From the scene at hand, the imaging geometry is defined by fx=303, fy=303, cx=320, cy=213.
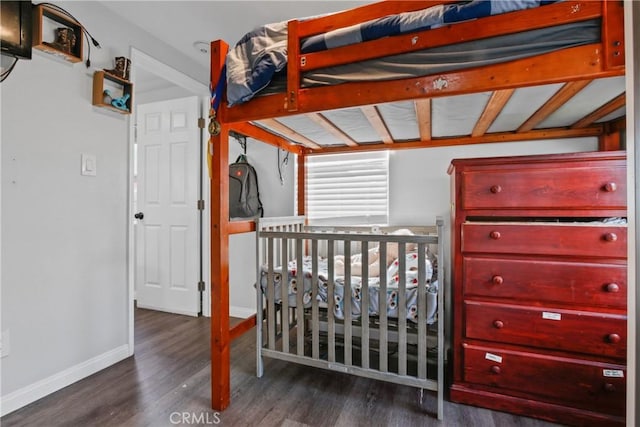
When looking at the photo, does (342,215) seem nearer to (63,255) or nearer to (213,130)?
(213,130)

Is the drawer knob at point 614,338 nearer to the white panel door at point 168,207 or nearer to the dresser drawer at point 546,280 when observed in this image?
the dresser drawer at point 546,280

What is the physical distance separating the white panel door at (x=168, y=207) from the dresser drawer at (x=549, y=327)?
8.38 feet

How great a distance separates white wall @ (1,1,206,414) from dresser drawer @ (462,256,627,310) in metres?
2.35

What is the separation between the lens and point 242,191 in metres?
2.80

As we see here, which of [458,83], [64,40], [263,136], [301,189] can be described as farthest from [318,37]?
[301,189]

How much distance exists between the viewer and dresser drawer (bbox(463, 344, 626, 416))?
1468mm

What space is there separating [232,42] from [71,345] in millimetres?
2412

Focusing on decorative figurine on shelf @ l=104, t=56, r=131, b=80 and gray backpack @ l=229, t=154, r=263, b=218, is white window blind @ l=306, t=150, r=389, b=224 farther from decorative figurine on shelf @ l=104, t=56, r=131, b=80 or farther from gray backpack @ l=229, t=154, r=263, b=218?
decorative figurine on shelf @ l=104, t=56, r=131, b=80

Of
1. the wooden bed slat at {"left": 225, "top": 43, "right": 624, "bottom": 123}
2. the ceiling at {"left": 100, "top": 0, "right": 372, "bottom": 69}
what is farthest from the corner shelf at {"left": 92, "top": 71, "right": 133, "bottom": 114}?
the wooden bed slat at {"left": 225, "top": 43, "right": 624, "bottom": 123}

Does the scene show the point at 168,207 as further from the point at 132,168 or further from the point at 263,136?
the point at 263,136

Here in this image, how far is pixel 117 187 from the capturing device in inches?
86.0

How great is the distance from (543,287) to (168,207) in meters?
3.20

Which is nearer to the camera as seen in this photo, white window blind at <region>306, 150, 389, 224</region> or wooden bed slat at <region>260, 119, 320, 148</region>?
wooden bed slat at <region>260, 119, 320, 148</region>

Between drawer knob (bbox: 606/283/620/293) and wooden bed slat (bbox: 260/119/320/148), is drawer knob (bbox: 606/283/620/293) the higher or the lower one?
the lower one
